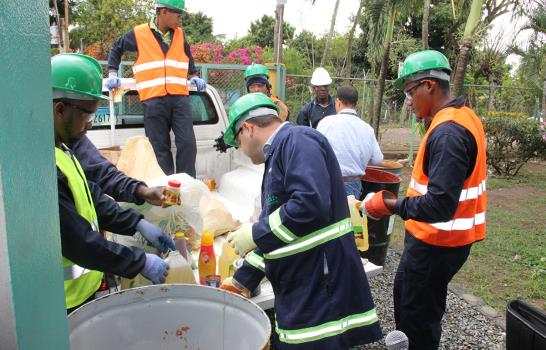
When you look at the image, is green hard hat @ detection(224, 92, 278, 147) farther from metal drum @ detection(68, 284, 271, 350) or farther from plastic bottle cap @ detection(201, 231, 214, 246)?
metal drum @ detection(68, 284, 271, 350)

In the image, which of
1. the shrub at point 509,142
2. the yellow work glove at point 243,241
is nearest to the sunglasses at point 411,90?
the yellow work glove at point 243,241

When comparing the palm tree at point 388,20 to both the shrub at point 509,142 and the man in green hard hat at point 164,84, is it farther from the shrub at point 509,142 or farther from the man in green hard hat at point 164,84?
the man in green hard hat at point 164,84

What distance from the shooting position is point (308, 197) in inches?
70.9

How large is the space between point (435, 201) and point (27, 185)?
1.99 meters

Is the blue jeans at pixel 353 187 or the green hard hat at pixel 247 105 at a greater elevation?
the green hard hat at pixel 247 105

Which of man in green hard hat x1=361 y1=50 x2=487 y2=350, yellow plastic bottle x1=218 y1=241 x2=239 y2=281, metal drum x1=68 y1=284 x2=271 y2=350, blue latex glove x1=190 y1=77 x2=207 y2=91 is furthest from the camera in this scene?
blue latex glove x1=190 y1=77 x2=207 y2=91

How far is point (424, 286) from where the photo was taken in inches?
103

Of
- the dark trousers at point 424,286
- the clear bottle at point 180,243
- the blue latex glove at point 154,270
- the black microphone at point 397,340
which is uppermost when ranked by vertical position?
the blue latex glove at point 154,270

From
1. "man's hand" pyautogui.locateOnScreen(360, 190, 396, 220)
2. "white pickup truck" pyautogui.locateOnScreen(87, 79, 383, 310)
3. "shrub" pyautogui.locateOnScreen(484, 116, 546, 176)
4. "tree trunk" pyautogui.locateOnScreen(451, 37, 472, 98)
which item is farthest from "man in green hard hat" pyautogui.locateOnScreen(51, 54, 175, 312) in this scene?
"shrub" pyautogui.locateOnScreen(484, 116, 546, 176)

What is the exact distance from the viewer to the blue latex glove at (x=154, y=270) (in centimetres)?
192

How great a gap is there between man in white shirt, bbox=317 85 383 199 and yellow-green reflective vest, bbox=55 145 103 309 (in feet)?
8.96

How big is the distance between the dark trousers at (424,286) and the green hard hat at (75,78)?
1.87 m

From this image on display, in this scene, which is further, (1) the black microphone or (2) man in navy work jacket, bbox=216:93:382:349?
(1) the black microphone

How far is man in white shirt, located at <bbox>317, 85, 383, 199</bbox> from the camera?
14.1 ft
